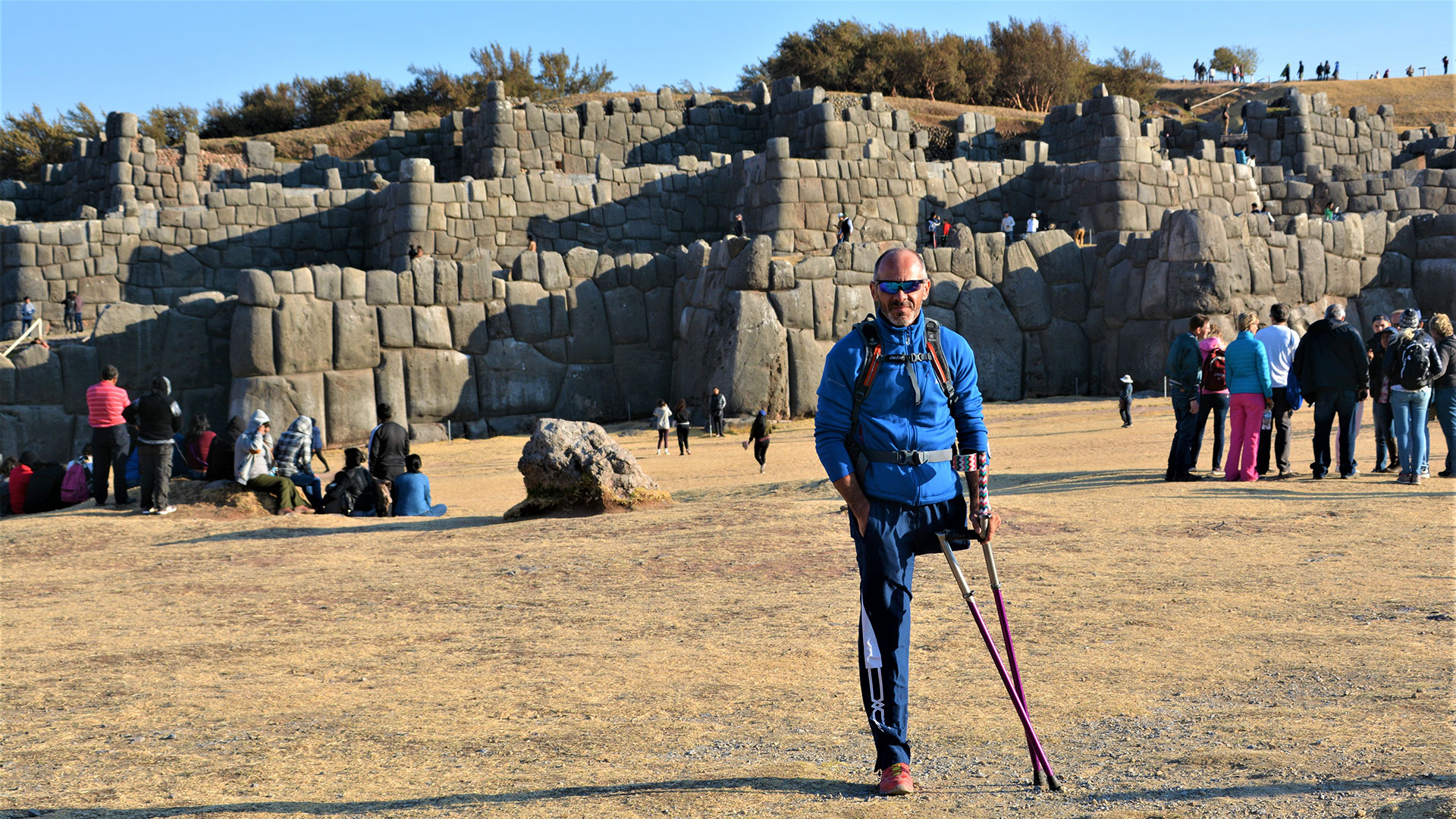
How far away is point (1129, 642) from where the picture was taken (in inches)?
235

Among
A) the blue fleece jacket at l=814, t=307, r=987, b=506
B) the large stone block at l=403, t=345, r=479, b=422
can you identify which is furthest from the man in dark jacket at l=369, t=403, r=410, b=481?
the blue fleece jacket at l=814, t=307, r=987, b=506

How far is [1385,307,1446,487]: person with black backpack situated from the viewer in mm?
10836

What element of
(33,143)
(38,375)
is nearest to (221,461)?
(38,375)

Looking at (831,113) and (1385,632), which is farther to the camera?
(831,113)

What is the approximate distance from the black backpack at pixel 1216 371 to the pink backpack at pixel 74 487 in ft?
40.5

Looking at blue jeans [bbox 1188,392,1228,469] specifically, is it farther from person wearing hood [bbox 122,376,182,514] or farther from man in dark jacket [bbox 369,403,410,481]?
person wearing hood [bbox 122,376,182,514]

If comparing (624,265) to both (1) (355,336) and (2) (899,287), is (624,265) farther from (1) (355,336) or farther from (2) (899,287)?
(2) (899,287)


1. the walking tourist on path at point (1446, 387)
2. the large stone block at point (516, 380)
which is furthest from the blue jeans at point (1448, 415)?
the large stone block at point (516, 380)

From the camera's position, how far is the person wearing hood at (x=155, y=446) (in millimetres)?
12664

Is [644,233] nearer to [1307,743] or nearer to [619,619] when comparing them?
[619,619]

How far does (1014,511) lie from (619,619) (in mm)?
4001

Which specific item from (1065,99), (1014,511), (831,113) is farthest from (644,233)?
(1065,99)

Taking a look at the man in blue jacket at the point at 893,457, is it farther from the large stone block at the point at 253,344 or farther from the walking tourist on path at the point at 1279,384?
the large stone block at the point at 253,344

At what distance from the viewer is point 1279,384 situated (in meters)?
12.0
